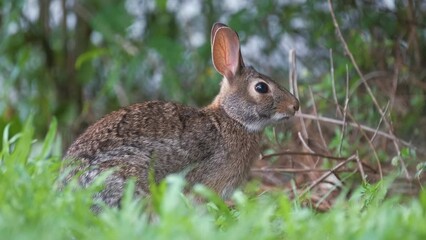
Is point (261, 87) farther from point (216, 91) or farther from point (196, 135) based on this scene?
point (216, 91)

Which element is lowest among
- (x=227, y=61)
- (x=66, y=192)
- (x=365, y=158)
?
(x=365, y=158)

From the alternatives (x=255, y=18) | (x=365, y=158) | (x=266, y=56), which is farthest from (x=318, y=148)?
(x=266, y=56)

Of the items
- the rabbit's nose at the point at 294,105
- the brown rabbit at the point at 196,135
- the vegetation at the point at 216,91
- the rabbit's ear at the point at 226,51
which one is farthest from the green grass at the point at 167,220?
the rabbit's ear at the point at 226,51

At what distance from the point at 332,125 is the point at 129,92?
2408 mm

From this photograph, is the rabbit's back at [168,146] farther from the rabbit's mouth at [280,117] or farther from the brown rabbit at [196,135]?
the rabbit's mouth at [280,117]

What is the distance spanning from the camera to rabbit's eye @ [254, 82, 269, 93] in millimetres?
5840

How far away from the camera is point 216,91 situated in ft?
26.5

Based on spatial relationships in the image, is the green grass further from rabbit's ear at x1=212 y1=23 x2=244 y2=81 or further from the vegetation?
rabbit's ear at x1=212 y1=23 x2=244 y2=81

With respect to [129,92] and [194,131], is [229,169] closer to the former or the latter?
[194,131]

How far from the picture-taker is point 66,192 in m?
3.95

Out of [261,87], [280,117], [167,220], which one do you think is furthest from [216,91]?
[167,220]

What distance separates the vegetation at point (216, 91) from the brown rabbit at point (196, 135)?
178mm

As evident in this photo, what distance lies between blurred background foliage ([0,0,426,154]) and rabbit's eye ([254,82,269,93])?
796mm

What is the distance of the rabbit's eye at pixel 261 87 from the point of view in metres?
5.84
